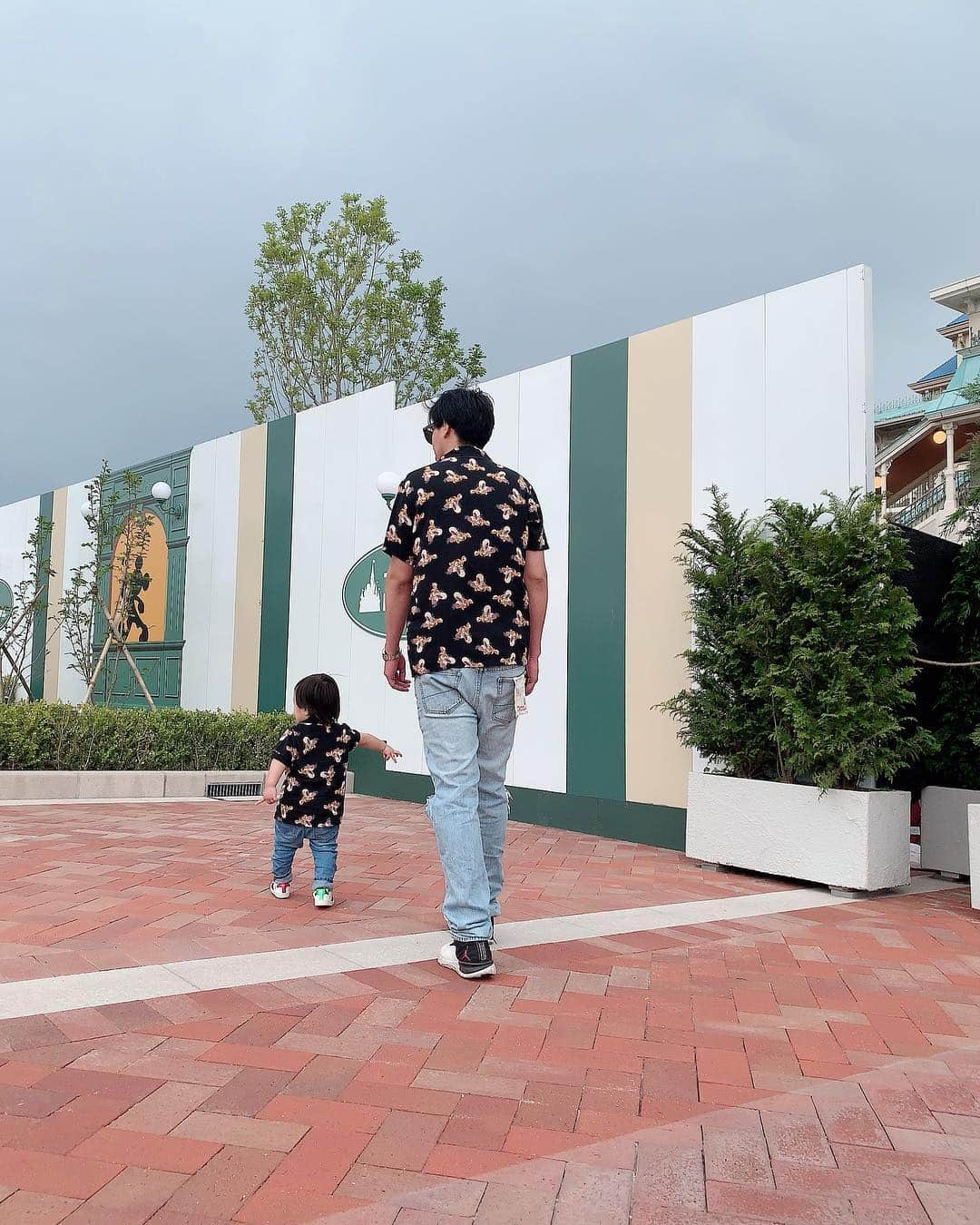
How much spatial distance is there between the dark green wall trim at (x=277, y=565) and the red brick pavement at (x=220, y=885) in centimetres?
324

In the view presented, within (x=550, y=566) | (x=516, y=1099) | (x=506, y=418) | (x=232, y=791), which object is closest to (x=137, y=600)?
(x=232, y=791)

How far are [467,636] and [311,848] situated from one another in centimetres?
144

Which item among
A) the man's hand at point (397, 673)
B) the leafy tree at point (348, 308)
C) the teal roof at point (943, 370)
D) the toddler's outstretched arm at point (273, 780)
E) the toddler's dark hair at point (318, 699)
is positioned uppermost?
the teal roof at point (943, 370)

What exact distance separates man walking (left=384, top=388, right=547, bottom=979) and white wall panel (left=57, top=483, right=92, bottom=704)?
39.9 feet

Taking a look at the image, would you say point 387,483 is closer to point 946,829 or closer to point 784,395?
point 784,395

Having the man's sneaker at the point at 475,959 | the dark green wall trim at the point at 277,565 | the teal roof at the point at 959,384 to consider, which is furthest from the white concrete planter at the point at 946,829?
the teal roof at the point at 959,384

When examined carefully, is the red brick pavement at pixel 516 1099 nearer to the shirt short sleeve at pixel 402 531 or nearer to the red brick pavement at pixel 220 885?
the red brick pavement at pixel 220 885

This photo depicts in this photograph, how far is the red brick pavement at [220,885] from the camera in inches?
118

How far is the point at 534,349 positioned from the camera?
1017 inches

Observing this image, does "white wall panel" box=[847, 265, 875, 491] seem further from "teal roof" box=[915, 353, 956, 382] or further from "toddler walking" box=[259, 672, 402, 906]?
"teal roof" box=[915, 353, 956, 382]

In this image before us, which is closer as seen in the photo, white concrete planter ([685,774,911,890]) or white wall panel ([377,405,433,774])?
white concrete planter ([685,774,911,890])

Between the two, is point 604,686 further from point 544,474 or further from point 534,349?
point 534,349

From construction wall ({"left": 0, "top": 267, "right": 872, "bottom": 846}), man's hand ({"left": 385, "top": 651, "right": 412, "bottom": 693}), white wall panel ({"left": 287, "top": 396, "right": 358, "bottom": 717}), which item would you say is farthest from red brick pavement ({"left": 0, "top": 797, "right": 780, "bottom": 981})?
white wall panel ({"left": 287, "top": 396, "right": 358, "bottom": 717})

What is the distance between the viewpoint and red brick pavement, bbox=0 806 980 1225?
1506 millimetres
